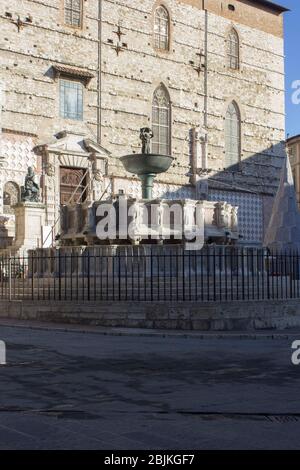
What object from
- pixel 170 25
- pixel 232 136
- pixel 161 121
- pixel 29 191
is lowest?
pixel 29 191

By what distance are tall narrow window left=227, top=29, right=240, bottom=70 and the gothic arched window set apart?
14.0m

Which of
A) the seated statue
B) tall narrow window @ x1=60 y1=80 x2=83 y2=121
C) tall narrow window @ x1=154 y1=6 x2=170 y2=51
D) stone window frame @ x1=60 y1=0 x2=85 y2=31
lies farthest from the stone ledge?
tall narrow window @ x1=154 y1=6 x2=170 y2=51

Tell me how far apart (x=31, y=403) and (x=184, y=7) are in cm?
2818

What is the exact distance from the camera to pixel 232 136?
110 ft

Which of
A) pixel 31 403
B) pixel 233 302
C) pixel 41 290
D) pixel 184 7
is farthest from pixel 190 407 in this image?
pixel 184 7

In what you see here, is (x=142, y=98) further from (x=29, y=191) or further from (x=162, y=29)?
→ (x=29, y=191)

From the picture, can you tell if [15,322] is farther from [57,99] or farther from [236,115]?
[236,115]

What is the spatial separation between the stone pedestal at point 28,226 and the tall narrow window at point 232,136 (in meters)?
13.3

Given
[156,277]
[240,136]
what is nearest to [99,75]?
[240,136]

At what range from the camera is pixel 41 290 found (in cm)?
1579

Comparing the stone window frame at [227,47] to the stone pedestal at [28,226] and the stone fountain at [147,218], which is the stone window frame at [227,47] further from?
the stone fountain at [147,218]

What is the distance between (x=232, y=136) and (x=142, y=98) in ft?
19.3

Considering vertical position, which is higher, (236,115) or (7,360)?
(236,115)

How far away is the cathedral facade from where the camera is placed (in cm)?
2567
